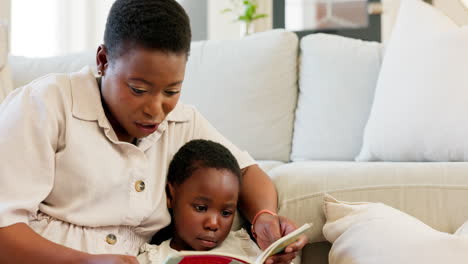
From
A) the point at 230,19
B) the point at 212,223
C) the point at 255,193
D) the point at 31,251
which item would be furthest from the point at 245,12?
the point at 31,251

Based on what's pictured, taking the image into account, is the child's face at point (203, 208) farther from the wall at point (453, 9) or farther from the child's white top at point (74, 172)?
the wall at point (453, 9)

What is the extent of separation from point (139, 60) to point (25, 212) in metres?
0.34

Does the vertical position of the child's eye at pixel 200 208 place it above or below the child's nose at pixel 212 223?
above

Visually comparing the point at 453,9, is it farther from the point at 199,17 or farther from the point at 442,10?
the point at 199,17

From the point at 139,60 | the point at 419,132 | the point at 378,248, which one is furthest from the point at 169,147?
the point at 419,132

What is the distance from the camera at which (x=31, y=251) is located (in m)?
0.93

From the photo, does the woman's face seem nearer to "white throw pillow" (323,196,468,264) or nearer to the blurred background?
"white throw pillow" (323,196,468,264)

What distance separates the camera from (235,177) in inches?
49.2

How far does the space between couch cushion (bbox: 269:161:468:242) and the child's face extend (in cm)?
15

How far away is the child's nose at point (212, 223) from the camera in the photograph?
119cm

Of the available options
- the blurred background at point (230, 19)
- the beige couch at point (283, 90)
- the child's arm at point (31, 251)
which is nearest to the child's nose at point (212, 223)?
the child's arm at point (31, 251)

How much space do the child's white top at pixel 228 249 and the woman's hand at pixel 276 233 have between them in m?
0.06

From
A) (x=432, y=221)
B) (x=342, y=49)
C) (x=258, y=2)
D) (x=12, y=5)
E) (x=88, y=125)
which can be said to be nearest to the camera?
(x=88, y=125)

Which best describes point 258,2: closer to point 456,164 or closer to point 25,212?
point 456,164
